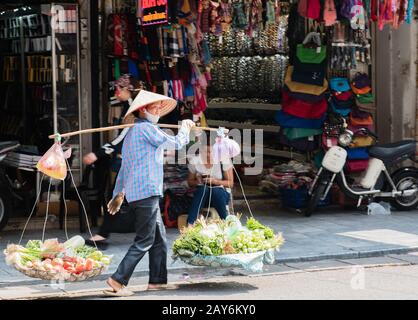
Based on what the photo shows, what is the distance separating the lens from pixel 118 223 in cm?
1108

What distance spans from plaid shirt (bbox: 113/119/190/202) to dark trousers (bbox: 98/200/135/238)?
2433 mm

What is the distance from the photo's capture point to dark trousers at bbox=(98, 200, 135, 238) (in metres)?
11.0

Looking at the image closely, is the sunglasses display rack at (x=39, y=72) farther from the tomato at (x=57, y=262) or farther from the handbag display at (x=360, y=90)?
the tomato at (x=57, y=262)

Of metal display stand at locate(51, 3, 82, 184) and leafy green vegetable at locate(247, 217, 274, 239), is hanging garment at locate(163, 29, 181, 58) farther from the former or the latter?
leafy green vegetable at locate(247, 217, 274, 239)

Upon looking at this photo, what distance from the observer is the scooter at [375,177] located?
1352cm

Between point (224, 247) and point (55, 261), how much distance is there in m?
1.63

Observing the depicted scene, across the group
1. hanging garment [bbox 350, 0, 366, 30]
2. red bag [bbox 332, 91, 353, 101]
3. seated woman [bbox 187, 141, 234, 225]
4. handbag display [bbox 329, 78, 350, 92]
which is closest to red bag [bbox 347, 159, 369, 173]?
red bag [bbox 332, 91, 353, 101]

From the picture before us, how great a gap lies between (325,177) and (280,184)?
1.02 metres

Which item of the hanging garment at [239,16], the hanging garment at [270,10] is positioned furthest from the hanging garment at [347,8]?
the hanging garment at [239,16]

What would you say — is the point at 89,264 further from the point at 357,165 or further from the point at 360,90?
the point at 360,90
